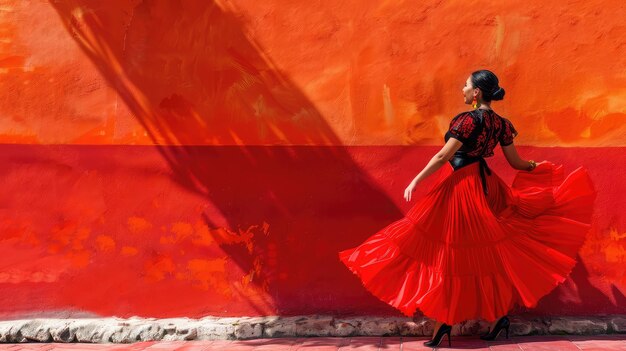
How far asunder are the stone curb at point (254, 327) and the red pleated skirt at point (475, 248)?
494mm

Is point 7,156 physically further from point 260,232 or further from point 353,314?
point 353,314

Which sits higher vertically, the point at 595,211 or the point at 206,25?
the point at 206,25

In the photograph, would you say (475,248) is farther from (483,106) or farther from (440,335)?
(483,106)

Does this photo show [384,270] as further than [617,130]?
No

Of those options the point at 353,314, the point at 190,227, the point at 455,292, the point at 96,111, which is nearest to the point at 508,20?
the point at 455,292

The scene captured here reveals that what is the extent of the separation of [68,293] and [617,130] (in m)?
3.97

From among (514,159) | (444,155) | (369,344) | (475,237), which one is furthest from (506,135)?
(369,344)

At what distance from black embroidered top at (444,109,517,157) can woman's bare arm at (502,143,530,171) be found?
94mm

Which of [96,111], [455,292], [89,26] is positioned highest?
[89,26]

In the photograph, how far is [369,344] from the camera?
4805mm

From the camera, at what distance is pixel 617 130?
200 inches

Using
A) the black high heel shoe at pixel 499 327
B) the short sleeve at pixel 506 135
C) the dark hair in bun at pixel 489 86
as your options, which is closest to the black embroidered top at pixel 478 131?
the short sleeve at pixel 506 135

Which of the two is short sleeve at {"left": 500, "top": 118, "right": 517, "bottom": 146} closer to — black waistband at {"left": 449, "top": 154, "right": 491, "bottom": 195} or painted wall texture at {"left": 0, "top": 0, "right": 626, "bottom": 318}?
black waistband at {"left": 449, "top": 154, "right": 491, "bottom": 195}

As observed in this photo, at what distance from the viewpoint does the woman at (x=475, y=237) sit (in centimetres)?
449
